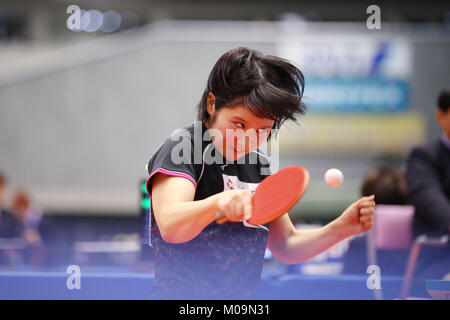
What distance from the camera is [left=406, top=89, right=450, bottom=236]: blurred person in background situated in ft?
6.35

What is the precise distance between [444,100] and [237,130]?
3.72 ft

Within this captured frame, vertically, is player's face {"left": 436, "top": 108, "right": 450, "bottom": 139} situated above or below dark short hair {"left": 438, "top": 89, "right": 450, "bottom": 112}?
below

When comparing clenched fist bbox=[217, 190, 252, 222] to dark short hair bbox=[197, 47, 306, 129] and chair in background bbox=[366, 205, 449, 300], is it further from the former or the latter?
chair in background bbox=[366, 205, 449, 300]

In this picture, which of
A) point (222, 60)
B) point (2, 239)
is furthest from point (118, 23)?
point (222, 60)

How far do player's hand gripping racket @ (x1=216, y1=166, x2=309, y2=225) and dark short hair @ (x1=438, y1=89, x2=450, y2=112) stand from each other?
3.76 ft

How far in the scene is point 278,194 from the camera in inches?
35.5

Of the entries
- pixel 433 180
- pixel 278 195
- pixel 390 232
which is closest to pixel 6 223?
pixel 390 232

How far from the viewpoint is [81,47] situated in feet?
27.5

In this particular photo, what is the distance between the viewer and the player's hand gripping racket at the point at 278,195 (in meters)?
0.87

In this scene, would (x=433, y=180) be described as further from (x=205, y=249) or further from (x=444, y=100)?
(x=205, y=249)

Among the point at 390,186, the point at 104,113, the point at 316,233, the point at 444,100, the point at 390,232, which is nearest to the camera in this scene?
the point at 316,233

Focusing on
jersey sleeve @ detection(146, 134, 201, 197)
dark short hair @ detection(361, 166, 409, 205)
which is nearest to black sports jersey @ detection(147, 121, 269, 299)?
jersey sleeve @ detection(146, 134, 201, 197)

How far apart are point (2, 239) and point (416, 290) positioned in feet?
13.2

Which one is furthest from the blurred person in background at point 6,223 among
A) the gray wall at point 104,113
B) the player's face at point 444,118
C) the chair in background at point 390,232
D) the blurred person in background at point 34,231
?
the player's face at point 444,118
